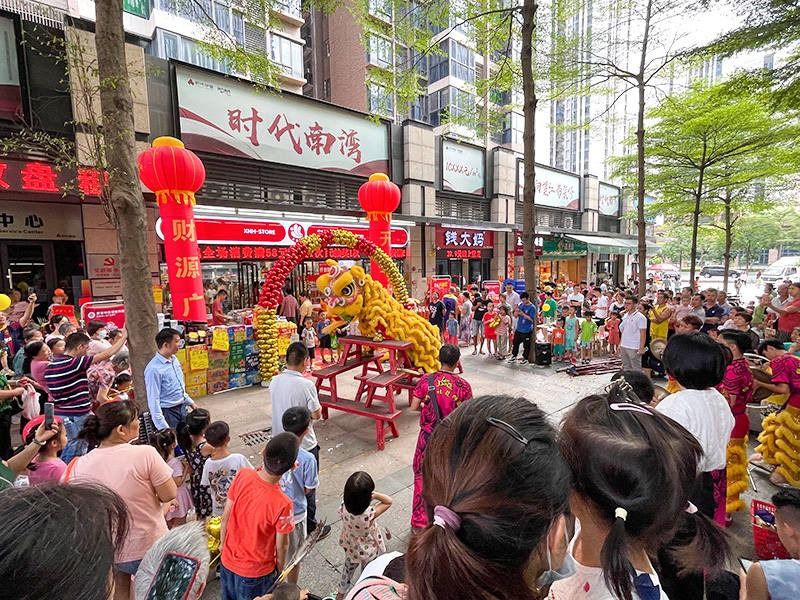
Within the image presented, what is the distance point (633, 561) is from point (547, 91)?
10.5 metres

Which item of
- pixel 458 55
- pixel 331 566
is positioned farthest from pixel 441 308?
pixel 458 55

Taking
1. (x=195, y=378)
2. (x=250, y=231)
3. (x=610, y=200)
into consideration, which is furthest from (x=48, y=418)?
(x=610, y=200)

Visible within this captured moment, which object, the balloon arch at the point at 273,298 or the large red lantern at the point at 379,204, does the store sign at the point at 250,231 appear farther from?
the balloon arch at the point at 273,298

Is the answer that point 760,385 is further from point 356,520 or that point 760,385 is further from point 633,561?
point 356,520

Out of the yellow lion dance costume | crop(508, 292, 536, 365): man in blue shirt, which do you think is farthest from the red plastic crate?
crop(508, 292, 536, 365): man in blue shirt

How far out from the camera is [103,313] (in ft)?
24.6

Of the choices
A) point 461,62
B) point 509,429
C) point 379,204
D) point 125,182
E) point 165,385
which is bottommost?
point 165,385

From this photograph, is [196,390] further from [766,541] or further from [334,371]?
[766,541]

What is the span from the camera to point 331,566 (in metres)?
2.87

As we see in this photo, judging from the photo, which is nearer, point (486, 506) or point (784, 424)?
point (486, 506)

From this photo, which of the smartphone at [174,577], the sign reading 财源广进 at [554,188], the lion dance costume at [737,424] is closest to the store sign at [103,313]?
the smartphone at [174,577]

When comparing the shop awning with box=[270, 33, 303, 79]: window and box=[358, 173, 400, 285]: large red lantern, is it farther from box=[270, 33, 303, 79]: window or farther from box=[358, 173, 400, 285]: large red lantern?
box=[270, 33, 303, 79]: window

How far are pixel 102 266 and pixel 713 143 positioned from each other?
55.3 feet

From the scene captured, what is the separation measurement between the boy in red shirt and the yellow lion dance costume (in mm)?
3915
